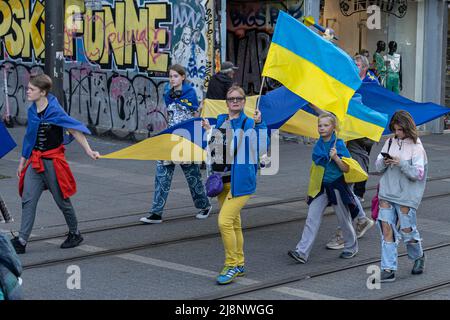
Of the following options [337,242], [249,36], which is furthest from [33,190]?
[249,36]

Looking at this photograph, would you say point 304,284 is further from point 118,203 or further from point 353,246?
point 118,203

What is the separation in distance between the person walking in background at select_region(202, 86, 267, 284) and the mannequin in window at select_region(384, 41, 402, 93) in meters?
13.1

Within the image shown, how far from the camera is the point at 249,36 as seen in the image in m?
21.2

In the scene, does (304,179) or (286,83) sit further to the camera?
(304,179)

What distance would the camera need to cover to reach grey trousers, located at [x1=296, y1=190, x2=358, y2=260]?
30.4ft

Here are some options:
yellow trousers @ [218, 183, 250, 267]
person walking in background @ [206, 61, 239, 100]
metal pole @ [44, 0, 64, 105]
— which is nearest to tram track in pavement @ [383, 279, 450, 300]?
yellow trousers @ [218, 183, 250, 267]

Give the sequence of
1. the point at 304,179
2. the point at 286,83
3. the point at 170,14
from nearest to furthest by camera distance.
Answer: the point at 286,83 → the point at 304,179 → the point at 170,14

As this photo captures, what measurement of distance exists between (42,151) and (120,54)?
10.1 meters

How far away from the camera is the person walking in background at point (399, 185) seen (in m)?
8.46

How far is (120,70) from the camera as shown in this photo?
64.3 ft

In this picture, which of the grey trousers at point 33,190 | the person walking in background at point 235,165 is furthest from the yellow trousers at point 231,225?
the grey trousers at point 33,190

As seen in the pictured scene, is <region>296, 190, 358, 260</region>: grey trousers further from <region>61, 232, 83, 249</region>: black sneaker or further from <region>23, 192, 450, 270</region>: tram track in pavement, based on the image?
<region>61, 232, 83, 249</region>: black sneaker
